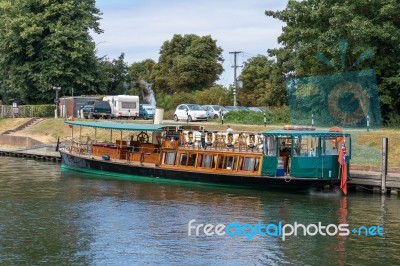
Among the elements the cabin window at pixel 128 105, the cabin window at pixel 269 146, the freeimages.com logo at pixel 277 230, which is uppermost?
the cabin window at pixel 128 105

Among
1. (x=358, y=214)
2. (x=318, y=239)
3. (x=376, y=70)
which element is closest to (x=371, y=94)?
(x=376, y=70)

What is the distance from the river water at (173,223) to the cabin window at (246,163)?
1.23m

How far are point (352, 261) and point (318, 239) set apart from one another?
110 inches

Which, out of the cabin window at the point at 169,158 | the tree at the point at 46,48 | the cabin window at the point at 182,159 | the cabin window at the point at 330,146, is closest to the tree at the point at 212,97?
the tree at the point at 46,48

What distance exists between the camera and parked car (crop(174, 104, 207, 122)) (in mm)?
56719

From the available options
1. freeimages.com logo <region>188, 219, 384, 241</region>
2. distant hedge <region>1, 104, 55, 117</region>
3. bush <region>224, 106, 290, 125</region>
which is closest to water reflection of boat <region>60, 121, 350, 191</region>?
freeimages.com logo <region>188, 219, 384, 241</region>

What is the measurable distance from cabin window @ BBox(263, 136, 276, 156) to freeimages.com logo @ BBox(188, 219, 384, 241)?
27.3 ft

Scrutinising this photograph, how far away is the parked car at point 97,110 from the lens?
61.8 m

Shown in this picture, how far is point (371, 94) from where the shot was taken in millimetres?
44688

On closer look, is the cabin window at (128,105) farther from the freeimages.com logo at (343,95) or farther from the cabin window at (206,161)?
the cabin window at (206,161)

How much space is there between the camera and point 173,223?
24922 mm

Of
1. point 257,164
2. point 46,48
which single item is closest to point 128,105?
point 46,48

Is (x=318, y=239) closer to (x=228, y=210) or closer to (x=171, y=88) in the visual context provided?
(x=228, y=210)

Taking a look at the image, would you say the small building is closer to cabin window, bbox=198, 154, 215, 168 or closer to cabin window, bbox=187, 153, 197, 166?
cabin window, bbox=187, 153, 197, 166
